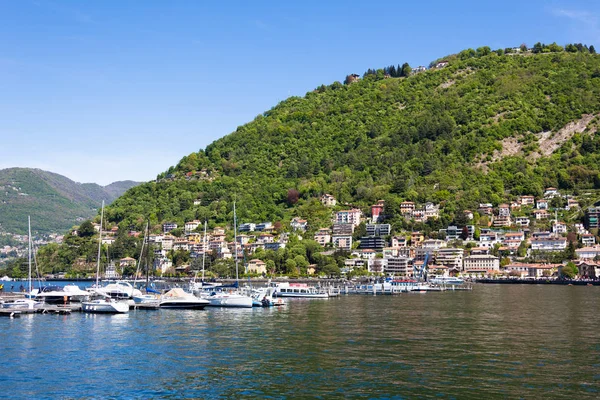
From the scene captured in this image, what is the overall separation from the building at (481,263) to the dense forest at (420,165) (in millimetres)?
16298

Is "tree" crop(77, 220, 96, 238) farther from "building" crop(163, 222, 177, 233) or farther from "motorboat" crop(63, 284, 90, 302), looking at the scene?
"motorboat" crop(63, 284, 90, 302)

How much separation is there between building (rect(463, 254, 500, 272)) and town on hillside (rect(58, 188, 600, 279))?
0.19 meters

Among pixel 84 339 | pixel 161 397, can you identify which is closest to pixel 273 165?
pixel 84 339

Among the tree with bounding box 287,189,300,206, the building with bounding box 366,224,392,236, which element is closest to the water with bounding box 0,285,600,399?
the building with bounding box 366,224,392,236

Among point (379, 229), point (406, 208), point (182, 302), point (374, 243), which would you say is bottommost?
point (182, 302)

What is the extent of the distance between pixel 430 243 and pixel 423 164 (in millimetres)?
39145

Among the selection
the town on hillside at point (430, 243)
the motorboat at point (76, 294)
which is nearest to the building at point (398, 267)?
the town on hillside at point (430, 243)

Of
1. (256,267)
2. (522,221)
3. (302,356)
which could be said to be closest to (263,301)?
(302,356)

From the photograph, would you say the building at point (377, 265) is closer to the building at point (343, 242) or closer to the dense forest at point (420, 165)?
the building at point (343, 242)

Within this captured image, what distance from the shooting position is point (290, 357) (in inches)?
1223

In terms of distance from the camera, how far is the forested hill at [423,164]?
518ft

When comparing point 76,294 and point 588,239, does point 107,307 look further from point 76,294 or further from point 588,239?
point 588,239

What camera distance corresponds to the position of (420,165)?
558ft

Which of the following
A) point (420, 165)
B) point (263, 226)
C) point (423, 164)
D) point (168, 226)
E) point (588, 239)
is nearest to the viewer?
point (588, 239)
